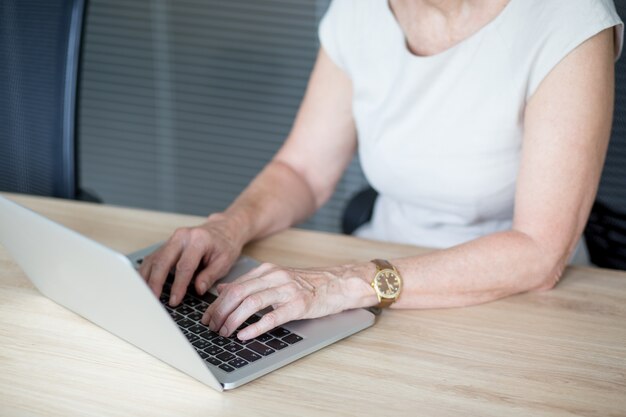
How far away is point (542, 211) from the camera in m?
1.13

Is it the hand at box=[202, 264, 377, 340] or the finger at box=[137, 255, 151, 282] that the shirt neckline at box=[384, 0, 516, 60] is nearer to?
the hand at box=[202, 264, 377, 340]

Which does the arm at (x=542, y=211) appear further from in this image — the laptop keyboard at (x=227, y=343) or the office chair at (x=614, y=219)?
the office chair at (x=614, y=219)

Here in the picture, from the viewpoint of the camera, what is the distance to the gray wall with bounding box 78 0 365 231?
2967 mm

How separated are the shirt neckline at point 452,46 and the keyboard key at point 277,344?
0.63 metres

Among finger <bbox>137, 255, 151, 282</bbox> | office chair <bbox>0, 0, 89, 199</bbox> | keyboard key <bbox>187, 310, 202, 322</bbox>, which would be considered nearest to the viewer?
keyboard key <bbox>187, 310, 202, 322</bbox>

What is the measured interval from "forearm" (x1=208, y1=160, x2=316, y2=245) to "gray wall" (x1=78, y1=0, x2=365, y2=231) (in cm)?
146

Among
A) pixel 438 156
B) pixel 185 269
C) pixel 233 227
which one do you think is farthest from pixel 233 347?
pixel 438 156

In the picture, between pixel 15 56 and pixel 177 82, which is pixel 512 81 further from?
pixel 177 82

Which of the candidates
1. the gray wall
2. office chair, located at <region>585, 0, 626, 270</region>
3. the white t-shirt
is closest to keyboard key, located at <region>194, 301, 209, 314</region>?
the white t-shirt

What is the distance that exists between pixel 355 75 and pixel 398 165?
188 millimetres

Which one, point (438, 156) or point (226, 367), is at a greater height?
point (438, 156)

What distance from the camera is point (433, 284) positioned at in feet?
3.56

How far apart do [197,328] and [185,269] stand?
0.15 metres

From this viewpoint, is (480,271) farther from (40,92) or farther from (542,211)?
(40,92)
